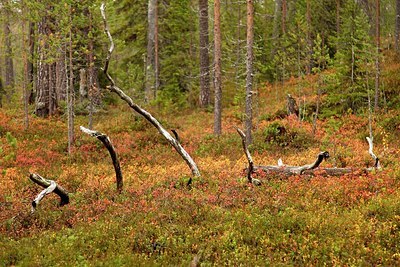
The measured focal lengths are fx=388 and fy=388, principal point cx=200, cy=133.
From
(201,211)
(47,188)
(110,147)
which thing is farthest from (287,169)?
(47,188)

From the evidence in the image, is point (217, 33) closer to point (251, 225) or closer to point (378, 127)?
point (378, 127)

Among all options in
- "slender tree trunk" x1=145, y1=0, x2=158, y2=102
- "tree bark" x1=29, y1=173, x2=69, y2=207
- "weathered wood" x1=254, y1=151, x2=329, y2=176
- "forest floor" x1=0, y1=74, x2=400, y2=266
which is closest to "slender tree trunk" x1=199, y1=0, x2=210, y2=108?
"slender tree trunk" x1=145, y1=0, x2=158, y2=102

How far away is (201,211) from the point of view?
950 cm

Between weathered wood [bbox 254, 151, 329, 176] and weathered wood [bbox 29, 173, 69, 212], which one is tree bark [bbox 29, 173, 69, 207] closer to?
weathered wood [bbox 29, 173, 69, 212]

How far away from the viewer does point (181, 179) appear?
40.4 feet

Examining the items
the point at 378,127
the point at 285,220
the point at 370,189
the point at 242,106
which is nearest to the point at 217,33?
the point at 242,106

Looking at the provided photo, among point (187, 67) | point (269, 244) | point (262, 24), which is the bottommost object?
A: point (269, 244)

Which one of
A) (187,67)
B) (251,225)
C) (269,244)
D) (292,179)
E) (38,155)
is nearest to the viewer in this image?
(269,244)

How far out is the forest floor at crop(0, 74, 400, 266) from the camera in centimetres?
758

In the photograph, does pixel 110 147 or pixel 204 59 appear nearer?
pixel 110 147

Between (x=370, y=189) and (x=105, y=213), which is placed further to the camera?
(x=370, y=189)

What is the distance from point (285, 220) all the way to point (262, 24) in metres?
29.4

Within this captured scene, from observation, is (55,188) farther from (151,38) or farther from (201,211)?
(151,38)

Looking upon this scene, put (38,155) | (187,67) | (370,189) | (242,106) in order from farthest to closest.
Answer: (187,67) < (242,106) < (38,155) < (370,189)
